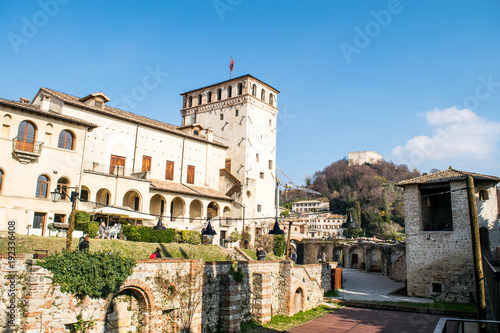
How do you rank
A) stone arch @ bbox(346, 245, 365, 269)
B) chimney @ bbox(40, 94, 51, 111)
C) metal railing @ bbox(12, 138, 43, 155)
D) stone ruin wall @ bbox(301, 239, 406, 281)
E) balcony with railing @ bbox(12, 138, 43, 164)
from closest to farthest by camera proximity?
balcony with railing @ bbox(12, 138, 43, 164) < metal railing @ bbox(12, 138, 43, 155) < chimney @ bbox(40, 94, 51, 111) < stone ruin wall @ bbox(301, 239, 406, 281) < stone arch @ bbox(346, 245, 365, 269)

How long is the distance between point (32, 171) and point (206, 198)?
15947 mm

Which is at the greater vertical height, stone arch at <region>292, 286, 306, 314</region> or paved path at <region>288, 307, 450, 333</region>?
stone arch at <region>292, 286, 306, 314</region>

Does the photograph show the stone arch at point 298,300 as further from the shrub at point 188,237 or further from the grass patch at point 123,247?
the shrub at point 188,237

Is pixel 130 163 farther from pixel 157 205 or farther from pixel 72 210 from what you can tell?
pixel 72 210

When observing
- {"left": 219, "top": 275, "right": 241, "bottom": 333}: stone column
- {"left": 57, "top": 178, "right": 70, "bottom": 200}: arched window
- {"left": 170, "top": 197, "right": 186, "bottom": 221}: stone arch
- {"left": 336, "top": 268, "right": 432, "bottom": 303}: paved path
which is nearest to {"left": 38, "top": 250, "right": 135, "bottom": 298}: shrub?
{"left": 219, "top": 275, "right": 241, "bottom": 333}: stone column

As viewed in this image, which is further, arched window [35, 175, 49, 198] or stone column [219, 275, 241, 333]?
arched window [35, 175, 49, 198]

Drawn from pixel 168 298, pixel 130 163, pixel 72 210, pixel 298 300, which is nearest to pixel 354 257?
pixel 298 300

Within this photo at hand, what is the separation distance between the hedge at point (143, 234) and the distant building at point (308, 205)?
3302 inches

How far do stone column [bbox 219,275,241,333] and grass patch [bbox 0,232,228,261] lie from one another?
5.57 m

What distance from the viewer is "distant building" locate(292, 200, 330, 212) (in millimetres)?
107062

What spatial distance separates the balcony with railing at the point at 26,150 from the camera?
2373cm

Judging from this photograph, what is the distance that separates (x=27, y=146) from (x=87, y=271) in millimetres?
15931

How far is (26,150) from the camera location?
24281mm

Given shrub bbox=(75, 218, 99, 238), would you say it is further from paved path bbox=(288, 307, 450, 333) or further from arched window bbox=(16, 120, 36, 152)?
paved path bbox=(288, 307, 450, 333)
